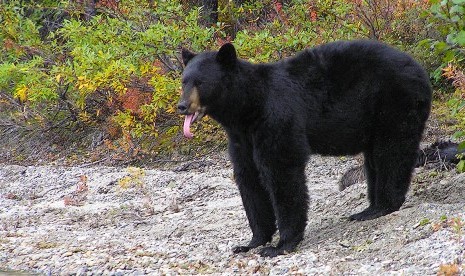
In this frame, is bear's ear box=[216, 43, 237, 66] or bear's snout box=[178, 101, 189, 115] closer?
bear's snout box=[178, 101, 189, 115]

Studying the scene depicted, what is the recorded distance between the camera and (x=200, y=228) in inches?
334

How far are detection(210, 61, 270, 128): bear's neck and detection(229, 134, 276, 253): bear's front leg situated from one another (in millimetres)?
201

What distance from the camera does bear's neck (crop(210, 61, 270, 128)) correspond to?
672cm

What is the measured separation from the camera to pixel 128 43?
12633 millimetres

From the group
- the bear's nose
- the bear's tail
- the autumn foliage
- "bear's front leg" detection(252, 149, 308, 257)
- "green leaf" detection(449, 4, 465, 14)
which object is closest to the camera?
"green leaf" detection(449, 4, 465, 14)

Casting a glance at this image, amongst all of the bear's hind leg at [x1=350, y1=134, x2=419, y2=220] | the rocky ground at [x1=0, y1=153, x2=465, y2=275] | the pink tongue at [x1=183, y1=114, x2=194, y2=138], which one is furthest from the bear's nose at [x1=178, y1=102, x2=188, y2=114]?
the bear's hind leg at [x1=350, y1=134, x2=419, y2=220]

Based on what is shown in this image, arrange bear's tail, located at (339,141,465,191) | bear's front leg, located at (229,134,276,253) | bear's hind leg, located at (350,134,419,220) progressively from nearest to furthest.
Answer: bear's front leg, located at (229,134,276,253)
bear's hind leg, located at (350,134,419,220)
bear's tail, located at (339,141,465,191)

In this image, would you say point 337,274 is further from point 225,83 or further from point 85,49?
point 85,49

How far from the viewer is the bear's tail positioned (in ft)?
28.0

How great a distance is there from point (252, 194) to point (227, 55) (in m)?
1.31

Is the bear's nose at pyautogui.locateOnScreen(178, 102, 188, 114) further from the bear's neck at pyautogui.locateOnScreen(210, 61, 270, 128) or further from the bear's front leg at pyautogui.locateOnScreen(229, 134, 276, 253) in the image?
the bear's front leg at pyautogui.locateOnScreen(229, 134, 276, 253)

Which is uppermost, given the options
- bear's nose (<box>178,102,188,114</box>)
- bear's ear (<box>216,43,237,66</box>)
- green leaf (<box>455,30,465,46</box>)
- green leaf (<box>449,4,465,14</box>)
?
green leaf (<box>449,4,465,14</box>)

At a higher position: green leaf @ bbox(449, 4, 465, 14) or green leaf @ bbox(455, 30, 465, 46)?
green leaf @ bbox(449, 4, 465, 14)

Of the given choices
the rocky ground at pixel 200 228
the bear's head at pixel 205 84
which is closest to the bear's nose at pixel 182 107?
the bear's head at pixel 205 84
